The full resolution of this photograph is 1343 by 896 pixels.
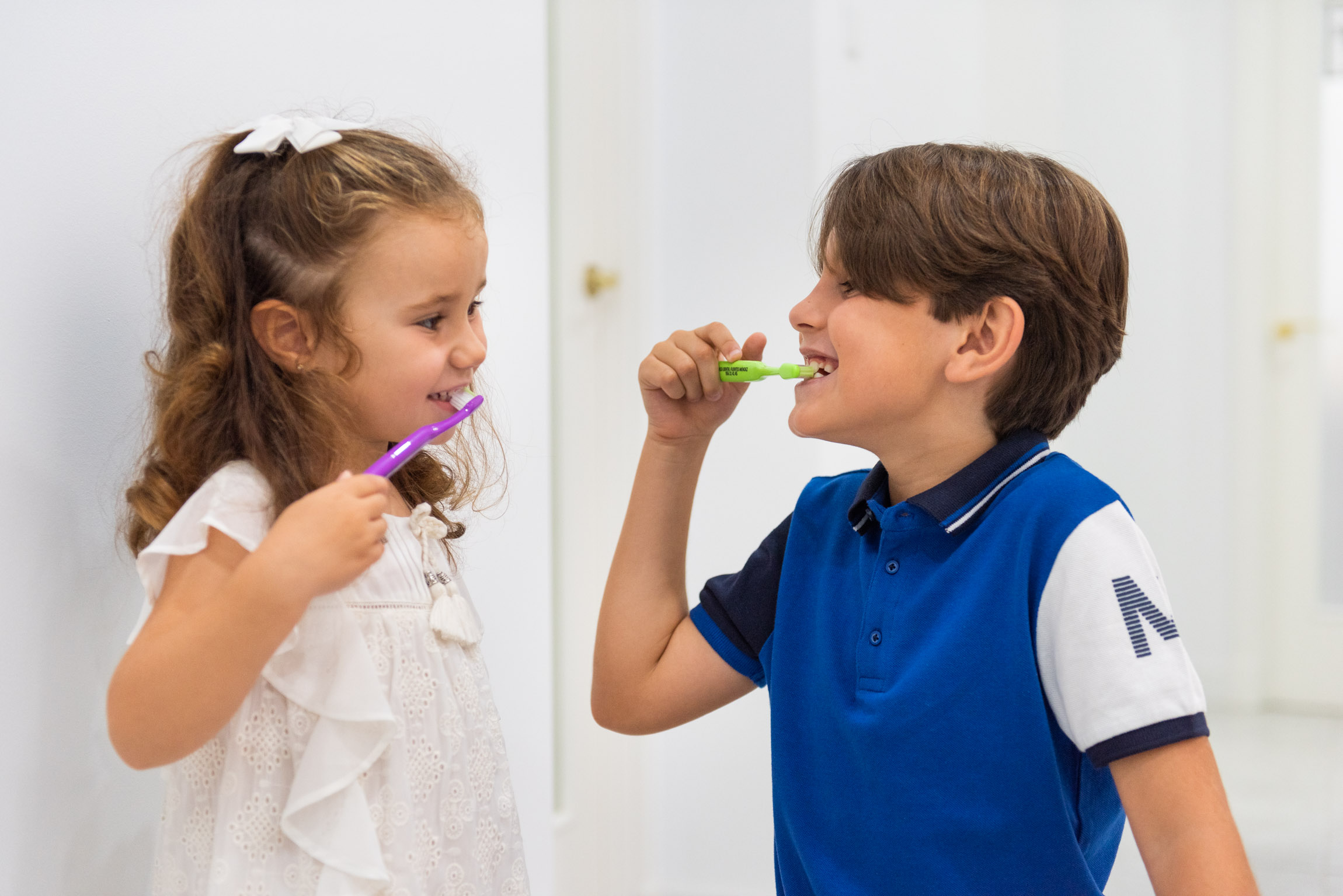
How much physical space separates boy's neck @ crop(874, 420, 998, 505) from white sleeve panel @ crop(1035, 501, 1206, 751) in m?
0.13

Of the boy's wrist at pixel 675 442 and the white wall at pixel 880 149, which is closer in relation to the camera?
the boy's wrist at pixel 675 442

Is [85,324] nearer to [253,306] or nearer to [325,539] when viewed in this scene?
[253,306]

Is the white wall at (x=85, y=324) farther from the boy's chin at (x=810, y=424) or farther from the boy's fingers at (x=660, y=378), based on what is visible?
the boy's chin at (x=810, y=424)

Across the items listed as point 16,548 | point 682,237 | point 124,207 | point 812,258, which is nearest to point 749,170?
point 682,237

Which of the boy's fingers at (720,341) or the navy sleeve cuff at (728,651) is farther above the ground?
the boy's fingers at (720,341)

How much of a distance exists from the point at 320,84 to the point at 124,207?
0.24 m

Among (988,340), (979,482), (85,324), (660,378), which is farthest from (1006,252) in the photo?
(85,324)

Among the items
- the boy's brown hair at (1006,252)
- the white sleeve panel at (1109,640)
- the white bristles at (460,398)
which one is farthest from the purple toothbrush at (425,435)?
the white sleeve panel at (1109,640)

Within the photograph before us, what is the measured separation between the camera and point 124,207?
28.2 inches

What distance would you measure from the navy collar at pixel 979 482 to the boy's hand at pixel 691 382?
189 millimetres

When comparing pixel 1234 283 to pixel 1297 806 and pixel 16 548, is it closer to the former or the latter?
pixel 1297 806

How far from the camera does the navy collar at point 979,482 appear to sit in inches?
30.9

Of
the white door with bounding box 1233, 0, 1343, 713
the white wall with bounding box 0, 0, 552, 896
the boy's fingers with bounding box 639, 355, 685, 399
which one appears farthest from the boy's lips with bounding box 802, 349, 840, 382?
the white door with bounding box 1233, 0, 1343, 713

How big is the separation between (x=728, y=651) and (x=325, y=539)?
42 cm
